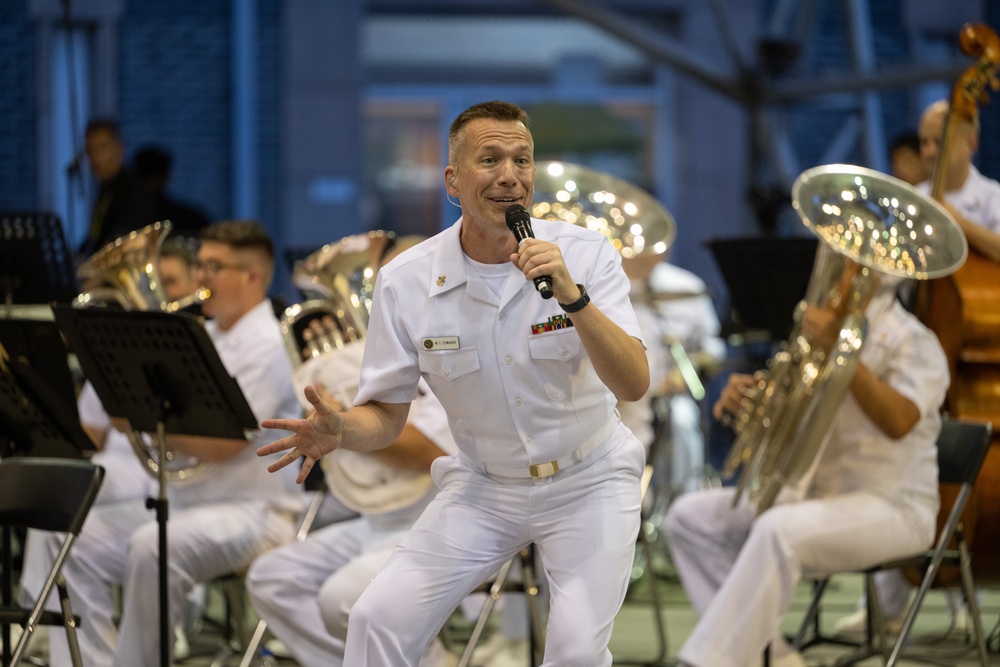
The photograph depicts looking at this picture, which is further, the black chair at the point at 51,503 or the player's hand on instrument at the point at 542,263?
the black chair at the point at 51,503

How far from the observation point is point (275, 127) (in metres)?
9.79

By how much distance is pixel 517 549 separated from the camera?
3543 millimetres

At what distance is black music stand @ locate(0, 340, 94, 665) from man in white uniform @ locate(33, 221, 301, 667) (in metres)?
0.40

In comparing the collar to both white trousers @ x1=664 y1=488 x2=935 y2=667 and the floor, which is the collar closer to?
white trousers @ x1=664 y1=488 x2=935 y2=667

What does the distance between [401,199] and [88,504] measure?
632cm

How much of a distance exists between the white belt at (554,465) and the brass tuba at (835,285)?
3.60 ft

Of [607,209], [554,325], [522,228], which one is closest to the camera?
[522,228]

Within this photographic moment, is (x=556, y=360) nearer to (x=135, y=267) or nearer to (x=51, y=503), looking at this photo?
(x=51, y=503)

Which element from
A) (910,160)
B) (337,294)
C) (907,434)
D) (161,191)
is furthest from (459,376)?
(161,191)

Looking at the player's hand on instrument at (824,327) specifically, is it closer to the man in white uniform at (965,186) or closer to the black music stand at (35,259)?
the man in white uniform at (965,186)

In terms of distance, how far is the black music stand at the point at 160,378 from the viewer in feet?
13.3

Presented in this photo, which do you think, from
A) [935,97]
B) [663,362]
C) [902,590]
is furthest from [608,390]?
[935,97]

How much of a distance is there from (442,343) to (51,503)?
4.59 ft

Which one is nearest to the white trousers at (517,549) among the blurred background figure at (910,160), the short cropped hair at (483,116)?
the short cropped hair at (483,116)
